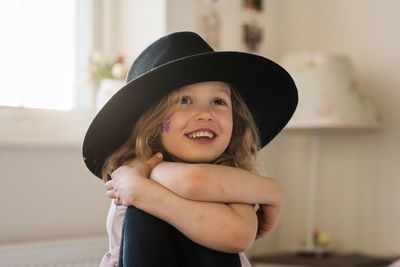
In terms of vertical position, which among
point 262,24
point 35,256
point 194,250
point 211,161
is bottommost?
point 35,256

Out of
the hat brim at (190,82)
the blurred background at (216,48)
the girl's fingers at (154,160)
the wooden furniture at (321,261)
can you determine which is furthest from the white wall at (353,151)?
the girl's fingers at (154,160)

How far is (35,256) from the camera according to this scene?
1787mm

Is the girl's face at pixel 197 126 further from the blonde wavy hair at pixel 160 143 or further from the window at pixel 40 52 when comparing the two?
the window at pixel 40 52

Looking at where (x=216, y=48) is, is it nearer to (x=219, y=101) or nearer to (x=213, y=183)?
(x=219, y=101)

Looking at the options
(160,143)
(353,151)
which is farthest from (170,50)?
(353,151)

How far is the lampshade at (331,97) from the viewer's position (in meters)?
2.25

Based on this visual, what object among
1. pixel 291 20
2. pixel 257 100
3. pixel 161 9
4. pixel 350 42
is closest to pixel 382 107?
pixel 350 42

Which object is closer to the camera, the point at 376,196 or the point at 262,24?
the point at 376,196

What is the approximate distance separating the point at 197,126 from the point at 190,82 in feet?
0.24

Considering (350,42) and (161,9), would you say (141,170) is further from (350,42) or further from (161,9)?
(350,42)

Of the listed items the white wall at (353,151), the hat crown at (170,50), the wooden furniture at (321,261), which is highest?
the hat crown at (170,50)

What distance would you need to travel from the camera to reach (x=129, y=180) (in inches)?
39.4

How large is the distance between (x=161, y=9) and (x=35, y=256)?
3.06 ft

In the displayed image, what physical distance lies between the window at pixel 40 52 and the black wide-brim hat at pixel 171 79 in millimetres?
966
